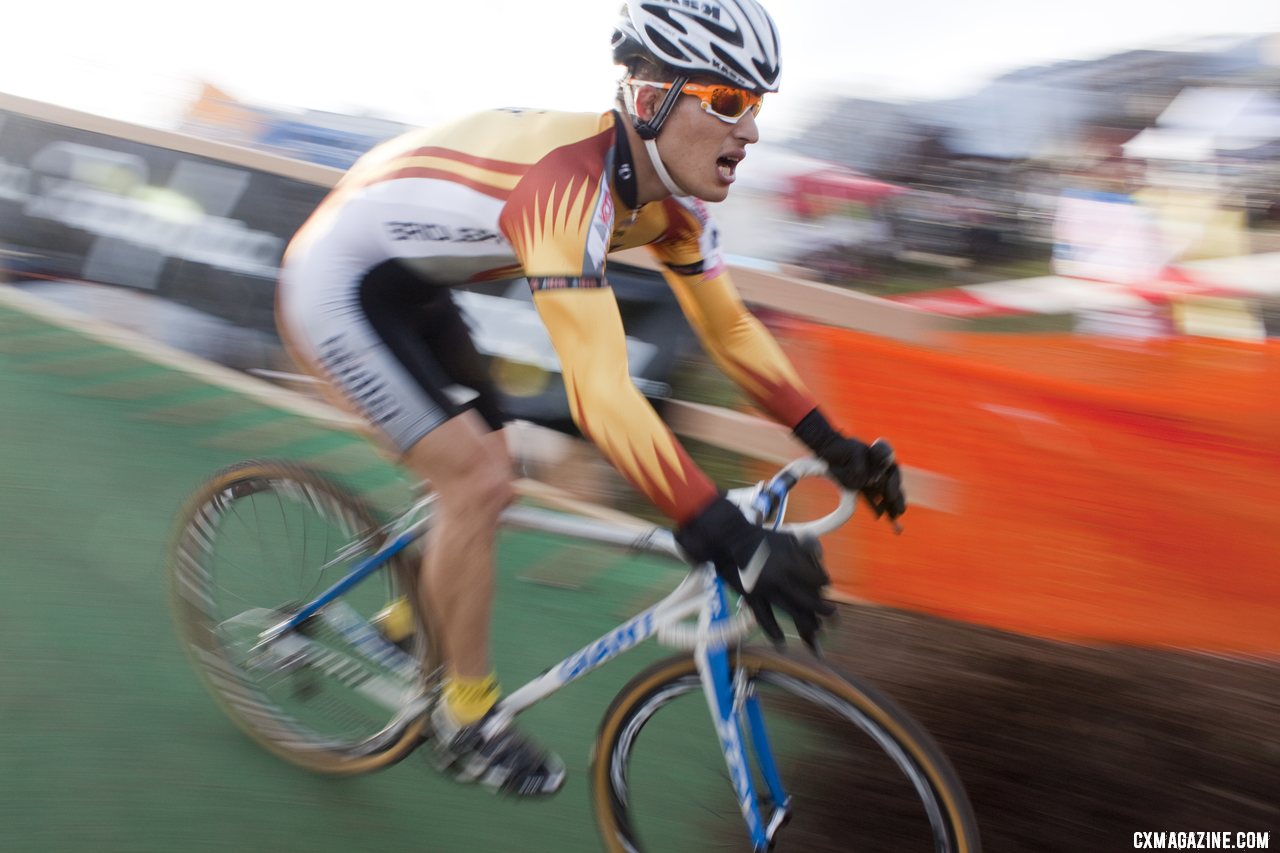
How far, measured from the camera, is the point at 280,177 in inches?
225

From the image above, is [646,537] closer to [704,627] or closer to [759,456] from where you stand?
[704,627]

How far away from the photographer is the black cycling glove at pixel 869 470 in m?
2.31

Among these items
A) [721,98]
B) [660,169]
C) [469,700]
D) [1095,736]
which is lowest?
[1095,736]

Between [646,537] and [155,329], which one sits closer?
[646,537]

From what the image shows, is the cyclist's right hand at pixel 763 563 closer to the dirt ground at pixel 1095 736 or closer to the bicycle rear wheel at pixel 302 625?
the dirt ground at pixel 1095 736

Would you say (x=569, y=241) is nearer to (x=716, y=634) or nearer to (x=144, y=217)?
(x=716, y=634)

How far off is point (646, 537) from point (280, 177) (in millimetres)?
4299

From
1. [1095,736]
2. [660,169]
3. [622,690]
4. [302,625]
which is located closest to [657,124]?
[660,169]

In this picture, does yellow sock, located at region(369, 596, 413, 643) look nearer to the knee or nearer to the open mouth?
the knee

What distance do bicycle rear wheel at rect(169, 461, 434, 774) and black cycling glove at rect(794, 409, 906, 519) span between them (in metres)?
1.12

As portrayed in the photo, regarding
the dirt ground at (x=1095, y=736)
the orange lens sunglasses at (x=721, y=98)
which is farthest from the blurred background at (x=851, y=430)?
the orange lens sunglasses at (x=721, y=98)

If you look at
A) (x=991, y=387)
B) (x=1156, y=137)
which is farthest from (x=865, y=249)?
(x=991, y=387)

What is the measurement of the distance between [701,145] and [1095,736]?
1.66 meters

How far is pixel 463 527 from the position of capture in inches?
93.7
